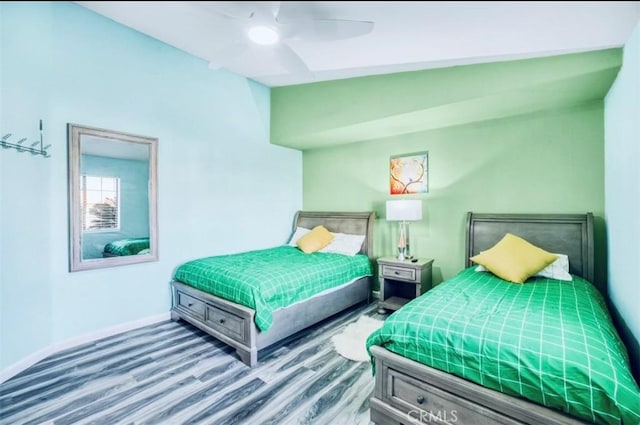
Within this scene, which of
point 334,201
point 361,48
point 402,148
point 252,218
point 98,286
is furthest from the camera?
point 334,201

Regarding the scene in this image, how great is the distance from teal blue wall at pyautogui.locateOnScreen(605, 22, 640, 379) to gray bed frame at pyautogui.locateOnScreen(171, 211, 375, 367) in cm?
228

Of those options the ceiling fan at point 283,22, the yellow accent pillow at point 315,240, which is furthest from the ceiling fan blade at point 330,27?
the yellow accent pillow at point 315,240

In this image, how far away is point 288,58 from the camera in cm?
186

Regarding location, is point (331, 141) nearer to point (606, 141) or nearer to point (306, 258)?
point (306, 258)

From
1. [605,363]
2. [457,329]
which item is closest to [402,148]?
[457,329]

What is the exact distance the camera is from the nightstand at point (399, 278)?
3.29 meters

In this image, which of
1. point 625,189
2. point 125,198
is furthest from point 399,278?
point 125,198

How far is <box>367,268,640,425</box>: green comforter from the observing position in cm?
122

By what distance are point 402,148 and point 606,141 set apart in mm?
1967

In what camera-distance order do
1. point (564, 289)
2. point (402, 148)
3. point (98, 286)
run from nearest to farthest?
point (564, 289)
point (98, 286)
point (402, 148)

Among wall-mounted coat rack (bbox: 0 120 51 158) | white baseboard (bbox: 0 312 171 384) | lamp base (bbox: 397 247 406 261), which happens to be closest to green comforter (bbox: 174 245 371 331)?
lamp base (bbox: 397 247 406 261)

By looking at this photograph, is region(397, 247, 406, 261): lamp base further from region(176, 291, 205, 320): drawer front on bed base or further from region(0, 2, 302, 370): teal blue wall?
region(176, 291, 205, 320): drawer front on bed base

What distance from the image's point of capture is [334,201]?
463cm
